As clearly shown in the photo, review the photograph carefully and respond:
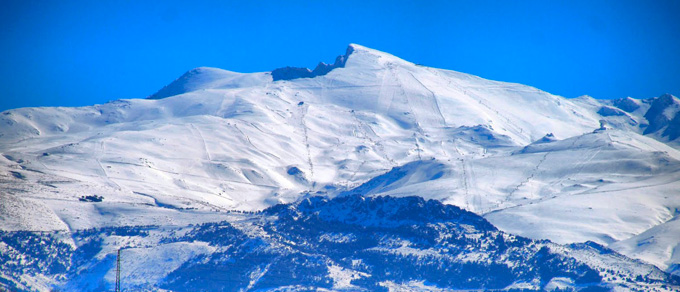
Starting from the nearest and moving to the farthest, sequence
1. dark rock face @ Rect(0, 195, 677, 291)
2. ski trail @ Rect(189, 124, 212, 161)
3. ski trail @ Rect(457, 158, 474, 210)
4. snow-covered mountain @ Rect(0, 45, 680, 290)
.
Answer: dark rock face @ Rect(0, 195, 677, 291) → snow-covered mountain @ Rect(0, 45, 680, 290) → ski trail @ Rect(457, 158, 474, 210) → ski trail @ Rect(189, 124, 212, 161)

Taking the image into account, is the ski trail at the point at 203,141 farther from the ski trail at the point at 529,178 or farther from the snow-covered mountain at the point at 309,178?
the ski trail at the point at 529,178

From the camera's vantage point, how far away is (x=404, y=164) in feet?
595

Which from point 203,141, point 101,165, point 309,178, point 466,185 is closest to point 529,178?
point 466,185

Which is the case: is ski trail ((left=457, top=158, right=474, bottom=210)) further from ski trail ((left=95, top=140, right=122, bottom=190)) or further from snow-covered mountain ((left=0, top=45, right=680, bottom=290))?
ski trail ((left=95, top=140, right=122, bottom=190))

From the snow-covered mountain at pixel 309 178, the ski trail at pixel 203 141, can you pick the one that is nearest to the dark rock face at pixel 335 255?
the snow-covered mountain at pixel 309 178

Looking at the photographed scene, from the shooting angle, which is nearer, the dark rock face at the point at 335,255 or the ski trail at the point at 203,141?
the dark rock face at the point at 335,255

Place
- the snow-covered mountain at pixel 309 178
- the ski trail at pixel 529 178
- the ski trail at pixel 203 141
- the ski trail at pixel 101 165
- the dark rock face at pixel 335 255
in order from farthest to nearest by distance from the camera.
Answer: the ski trail at pixel 203 141, the ski trail at pixel 529 178, the ski trail at pixel 101 165, the snow-covered mountain at pixel 309 178, the dark rock face at pixel 335 255

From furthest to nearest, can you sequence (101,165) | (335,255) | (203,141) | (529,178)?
(203,141) → (529,178) → (101,165) → (335,255)

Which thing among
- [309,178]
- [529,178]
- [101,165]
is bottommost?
[309,178]

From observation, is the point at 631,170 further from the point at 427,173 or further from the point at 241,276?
the point at 241,276

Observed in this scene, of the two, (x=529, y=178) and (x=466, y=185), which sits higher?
(x=529, y=178)

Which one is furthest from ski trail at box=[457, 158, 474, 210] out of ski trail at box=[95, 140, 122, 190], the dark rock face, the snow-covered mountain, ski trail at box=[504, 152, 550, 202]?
ski trail at box=[95, 140, 122, 190]

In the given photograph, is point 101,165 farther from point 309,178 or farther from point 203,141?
point 309,178

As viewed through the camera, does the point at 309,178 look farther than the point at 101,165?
Yes
